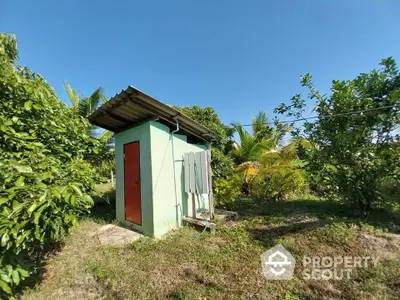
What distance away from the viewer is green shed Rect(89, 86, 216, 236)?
16.1 ft

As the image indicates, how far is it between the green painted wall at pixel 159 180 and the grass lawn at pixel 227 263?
440 mm

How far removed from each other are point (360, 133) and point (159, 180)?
16.2 feet

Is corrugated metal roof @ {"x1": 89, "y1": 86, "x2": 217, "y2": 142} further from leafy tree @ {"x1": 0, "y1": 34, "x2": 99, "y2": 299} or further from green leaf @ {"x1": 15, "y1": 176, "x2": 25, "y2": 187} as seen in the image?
green leaf @ {"x1": 15, "y1": 176, "x2": 25, "y2": 187}

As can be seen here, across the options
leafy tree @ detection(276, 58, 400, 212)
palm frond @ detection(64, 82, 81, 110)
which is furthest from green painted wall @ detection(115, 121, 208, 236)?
palm frond @ detection(64, 82, 81, 110)

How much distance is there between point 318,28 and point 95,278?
7.93m

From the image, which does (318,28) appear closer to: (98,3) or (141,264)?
(98,3)

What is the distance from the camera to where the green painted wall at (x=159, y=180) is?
194 inches

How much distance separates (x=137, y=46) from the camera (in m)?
7.52

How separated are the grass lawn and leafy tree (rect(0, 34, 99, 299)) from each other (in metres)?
0.87

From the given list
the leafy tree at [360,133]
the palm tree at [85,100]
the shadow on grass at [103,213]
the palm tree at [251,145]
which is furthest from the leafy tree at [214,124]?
the palm tree at [85,100]

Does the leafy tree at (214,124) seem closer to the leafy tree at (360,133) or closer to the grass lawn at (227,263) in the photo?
the grass lawn at (227,263)

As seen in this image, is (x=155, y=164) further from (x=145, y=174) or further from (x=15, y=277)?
(x=15, y=277)

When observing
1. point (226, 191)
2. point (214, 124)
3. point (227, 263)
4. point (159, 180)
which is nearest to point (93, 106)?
point (214, 124)

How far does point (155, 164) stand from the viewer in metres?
5.00
